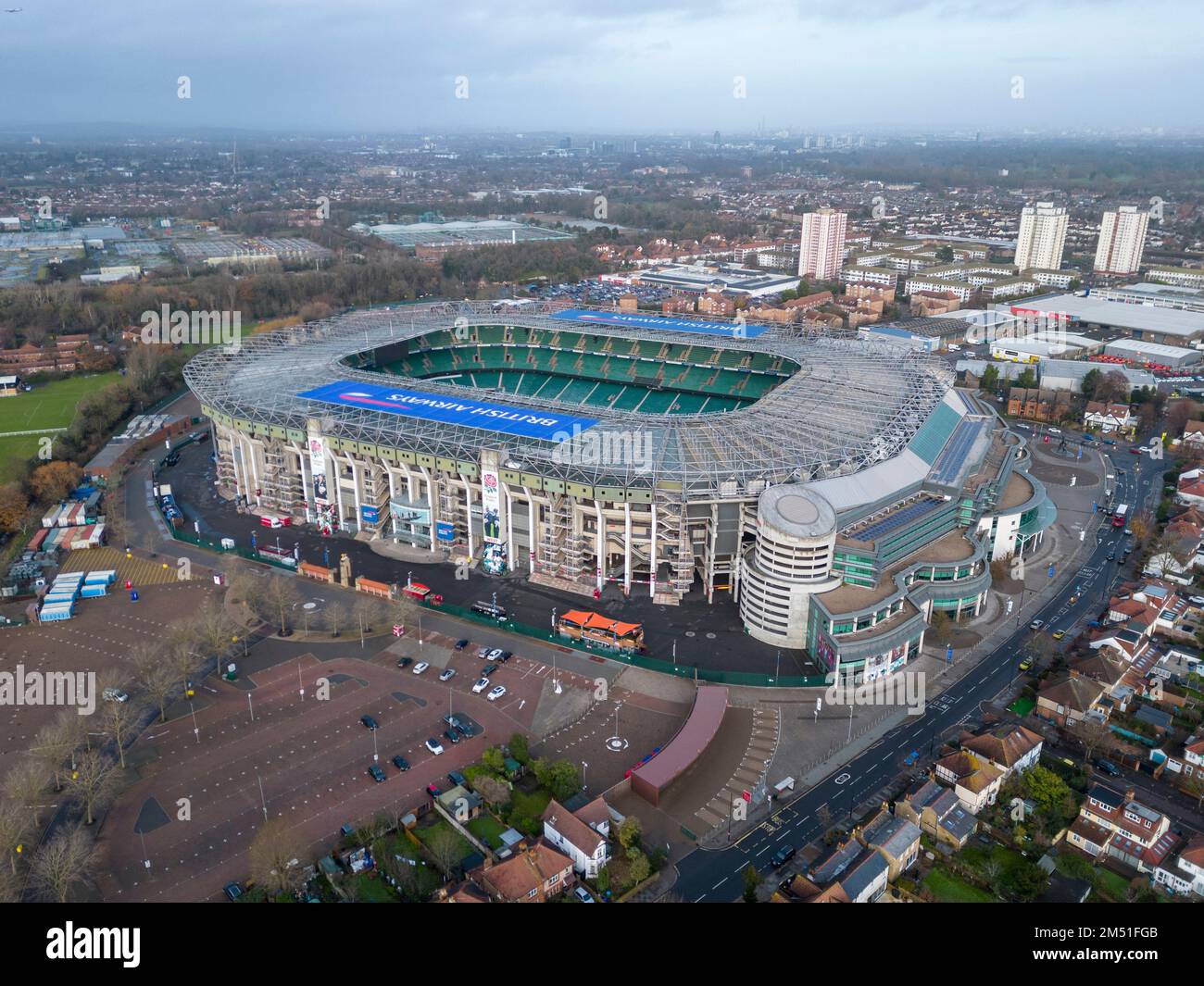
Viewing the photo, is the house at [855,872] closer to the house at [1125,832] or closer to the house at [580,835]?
the house at [580,835]

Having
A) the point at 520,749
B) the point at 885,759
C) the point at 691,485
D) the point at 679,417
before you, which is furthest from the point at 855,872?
the point at 679,417

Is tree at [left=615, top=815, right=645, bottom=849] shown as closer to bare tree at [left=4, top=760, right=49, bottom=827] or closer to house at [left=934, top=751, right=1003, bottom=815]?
house at [left=934, top=751, right=1003, bottom=815]

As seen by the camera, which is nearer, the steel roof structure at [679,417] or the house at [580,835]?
the house at [580,835]

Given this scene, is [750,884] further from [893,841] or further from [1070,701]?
[1070,701]

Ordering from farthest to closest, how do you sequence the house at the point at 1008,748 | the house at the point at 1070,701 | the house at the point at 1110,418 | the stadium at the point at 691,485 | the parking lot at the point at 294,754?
the house at the point at 1110,418, the stadium at the point at 691,485, the house at the point at 1070,701, the house at the point at 1008,748, the parking lot at the point at 294,754

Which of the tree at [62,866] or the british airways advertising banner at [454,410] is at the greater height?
the british airways advertising banner at [454,410]

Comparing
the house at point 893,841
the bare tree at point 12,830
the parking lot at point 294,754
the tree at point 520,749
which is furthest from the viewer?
the tree at point 520,749

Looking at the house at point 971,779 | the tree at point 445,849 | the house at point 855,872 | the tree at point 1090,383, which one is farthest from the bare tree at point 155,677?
the tree at point 1090,383
